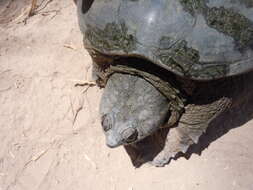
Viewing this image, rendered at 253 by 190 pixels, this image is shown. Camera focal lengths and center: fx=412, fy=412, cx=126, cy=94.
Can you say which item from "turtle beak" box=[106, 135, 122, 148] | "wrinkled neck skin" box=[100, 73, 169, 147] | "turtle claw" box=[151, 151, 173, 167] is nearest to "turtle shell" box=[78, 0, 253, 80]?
"wrinkled neck skin" box=[100, 73, 169, 147]

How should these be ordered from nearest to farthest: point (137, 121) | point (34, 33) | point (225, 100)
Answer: point (137, 121) → point (225, 100) → point (34, 33)

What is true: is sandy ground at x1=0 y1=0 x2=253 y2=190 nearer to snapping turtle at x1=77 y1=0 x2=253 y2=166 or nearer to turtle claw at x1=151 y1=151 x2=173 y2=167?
turtle claw at x1=151 y1=151 x2=173 y2=167

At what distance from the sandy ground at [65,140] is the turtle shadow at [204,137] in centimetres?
3

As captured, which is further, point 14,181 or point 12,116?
point 12,116

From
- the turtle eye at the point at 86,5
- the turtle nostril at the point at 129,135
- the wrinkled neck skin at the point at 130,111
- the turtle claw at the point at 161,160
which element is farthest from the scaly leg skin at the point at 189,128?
the turtle eye at the point at 86,5

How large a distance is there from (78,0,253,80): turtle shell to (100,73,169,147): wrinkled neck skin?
0.70 ft

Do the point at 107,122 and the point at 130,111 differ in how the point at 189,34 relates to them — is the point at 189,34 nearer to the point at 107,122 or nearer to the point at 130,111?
the point at 130,111

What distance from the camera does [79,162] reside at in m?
2.62

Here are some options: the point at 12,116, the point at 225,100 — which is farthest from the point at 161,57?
the point at 12,116

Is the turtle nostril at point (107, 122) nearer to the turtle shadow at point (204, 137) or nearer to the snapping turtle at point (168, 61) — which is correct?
the snapping turtle at point (168, 61)

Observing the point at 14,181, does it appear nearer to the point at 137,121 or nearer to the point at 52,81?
the point at 52,81

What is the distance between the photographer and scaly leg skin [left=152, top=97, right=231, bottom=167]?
8.02ft

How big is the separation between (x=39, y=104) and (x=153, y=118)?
0.89m

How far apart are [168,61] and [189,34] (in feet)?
0.58
